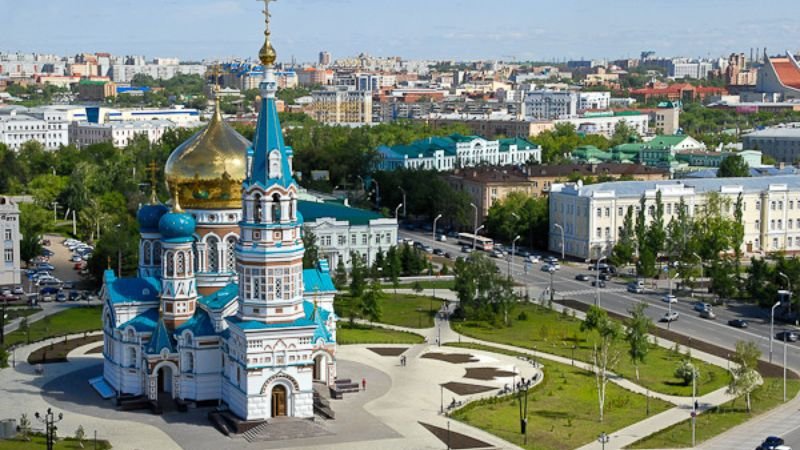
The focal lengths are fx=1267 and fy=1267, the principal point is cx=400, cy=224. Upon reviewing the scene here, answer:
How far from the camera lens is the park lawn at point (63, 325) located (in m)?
48.7

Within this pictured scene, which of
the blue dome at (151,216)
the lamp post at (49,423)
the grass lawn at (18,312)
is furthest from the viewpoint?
the grass lawn at (18,312)

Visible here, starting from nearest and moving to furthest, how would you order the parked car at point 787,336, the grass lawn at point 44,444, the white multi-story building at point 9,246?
the grass lawn at point 44,444 < the parked car at point 787,336 < the white multi-story building at point 9,246

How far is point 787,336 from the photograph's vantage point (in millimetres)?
48562

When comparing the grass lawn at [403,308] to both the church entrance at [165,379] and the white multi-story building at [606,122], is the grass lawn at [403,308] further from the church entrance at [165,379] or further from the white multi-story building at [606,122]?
the white multi-story building at [606,122]

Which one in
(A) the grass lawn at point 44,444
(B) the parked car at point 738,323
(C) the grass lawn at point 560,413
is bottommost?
(A) the grass lawn at point 44,444

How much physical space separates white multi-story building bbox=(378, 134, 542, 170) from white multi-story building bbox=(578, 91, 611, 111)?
62.1 m

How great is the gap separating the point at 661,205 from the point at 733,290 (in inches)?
508

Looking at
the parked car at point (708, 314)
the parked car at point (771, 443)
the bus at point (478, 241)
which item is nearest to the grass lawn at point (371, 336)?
the parked car at point (708, 314)

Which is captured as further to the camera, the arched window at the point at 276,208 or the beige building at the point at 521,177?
the beige building at the point at 521,177

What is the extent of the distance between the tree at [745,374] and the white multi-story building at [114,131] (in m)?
91.0

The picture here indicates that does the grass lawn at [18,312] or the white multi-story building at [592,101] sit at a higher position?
the white multi-story building at [592,101]

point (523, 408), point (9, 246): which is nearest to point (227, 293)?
point (523, 408)

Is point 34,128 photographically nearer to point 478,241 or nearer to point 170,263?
point 478,241

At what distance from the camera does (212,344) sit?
38.7m
